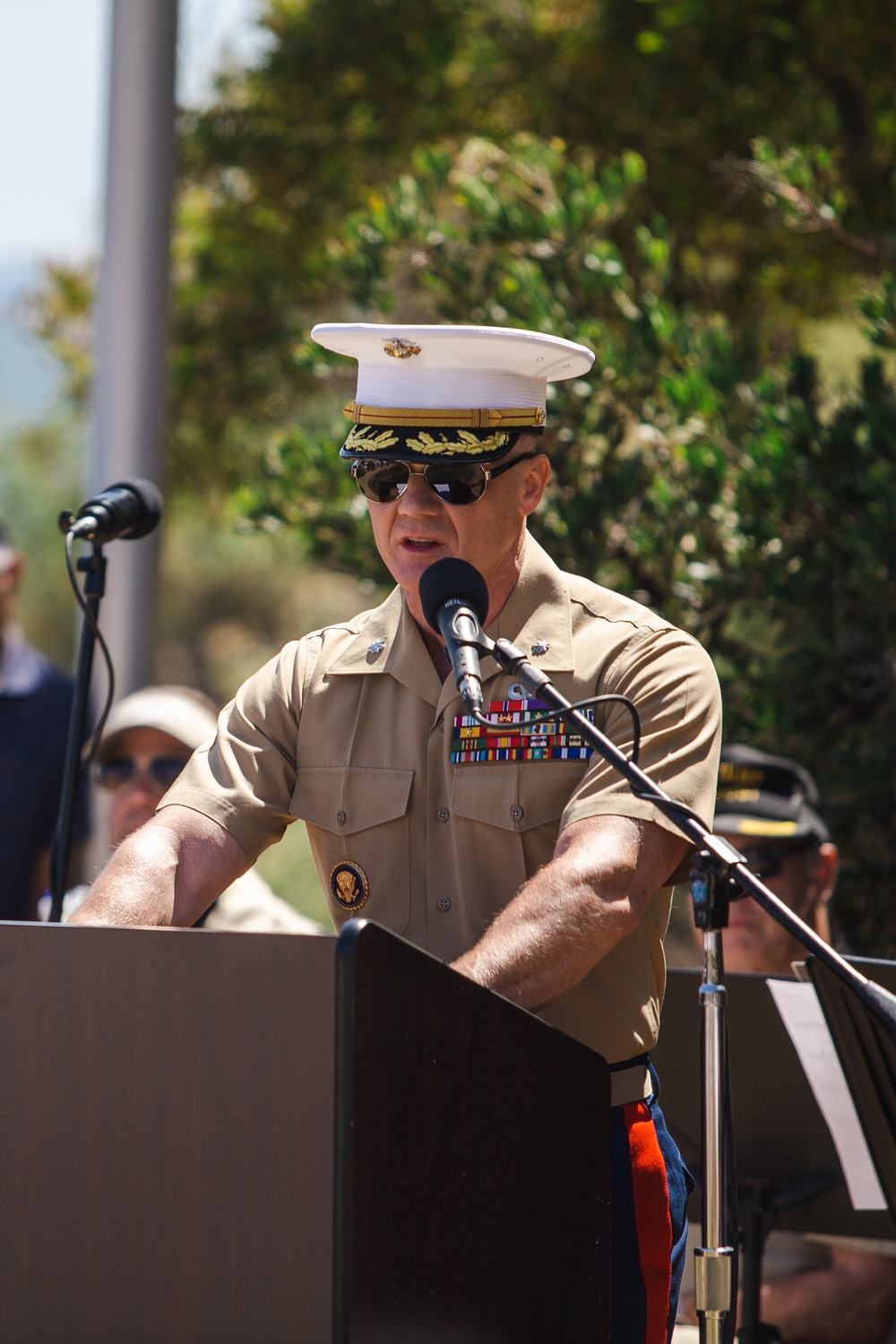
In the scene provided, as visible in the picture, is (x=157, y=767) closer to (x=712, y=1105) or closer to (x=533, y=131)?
(x=712, y=1105)

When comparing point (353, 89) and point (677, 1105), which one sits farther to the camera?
point (353, 89)

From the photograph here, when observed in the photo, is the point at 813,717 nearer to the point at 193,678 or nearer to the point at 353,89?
the point at 353,89

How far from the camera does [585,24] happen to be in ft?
22.0

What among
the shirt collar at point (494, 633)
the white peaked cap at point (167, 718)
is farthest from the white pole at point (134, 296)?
the shirt collar at point (494, 633)

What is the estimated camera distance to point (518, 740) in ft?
7.94

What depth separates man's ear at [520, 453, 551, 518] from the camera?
2.53 meters

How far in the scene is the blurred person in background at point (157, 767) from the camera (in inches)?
168

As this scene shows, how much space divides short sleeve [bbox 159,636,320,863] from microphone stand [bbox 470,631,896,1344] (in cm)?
59

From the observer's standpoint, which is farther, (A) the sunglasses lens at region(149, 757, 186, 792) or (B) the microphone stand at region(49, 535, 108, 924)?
(A) the sunglasses lens at region(149, 757, 186, 792)

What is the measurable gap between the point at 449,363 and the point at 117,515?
2.98ft

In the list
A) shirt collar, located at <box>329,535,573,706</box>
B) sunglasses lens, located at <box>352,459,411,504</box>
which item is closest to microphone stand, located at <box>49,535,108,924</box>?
shirt collar, located at <box>329,535,573,706</box>

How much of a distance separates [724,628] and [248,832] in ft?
9.42

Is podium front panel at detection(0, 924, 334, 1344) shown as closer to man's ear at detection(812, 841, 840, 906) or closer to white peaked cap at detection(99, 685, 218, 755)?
white peaked cap at detection(99, 685, 218, 755)

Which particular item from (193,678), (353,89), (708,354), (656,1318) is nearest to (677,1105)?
(656,1318)
